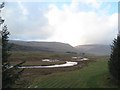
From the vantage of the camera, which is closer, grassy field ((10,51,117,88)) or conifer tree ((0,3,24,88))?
conifer tree ((0,3,24,88))

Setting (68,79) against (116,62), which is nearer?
(116,62)

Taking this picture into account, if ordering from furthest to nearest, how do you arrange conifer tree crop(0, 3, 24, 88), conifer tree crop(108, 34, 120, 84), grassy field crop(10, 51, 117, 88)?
grassy field crop(10, 51, 117, 88)
conifer tree crop(108, 34, 120, 84)
conifer tree crop(0, 3, 24, 88)

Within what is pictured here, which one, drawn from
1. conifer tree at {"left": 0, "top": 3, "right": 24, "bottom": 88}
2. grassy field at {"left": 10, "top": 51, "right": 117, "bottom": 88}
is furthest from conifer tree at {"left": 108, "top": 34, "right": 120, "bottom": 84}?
conifer tree at {"left": 0, "top": 3, "right": 24, "bottom": 88}

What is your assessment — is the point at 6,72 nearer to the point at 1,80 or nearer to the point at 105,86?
the point at 1,80

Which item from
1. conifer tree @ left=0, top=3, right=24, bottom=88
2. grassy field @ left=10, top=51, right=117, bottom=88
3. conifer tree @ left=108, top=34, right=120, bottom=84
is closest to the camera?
conifer tree @ left=0, top=3, right=24, bottom=88

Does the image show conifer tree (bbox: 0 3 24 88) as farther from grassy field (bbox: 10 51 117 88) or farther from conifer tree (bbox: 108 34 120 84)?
conifer tree (bbox: 108 34 120 84)

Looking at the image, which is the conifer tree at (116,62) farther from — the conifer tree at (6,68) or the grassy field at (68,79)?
the conifer tree at (6,68)

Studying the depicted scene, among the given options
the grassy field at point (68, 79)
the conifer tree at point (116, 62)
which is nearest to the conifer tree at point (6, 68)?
the grassy field at point (68, 79)

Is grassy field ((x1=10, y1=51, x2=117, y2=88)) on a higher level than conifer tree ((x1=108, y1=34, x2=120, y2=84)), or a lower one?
lower

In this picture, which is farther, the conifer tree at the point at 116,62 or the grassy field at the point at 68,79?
the grassy field at the point at 68,79

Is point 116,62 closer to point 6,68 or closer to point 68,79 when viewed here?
point 68,79

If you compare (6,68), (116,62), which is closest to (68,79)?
(116,62)

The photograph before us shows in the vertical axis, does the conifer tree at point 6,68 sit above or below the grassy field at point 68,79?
above

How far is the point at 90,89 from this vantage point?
3488 cm
